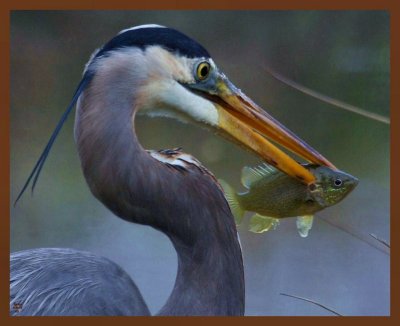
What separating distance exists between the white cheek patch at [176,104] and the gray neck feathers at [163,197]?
49mm

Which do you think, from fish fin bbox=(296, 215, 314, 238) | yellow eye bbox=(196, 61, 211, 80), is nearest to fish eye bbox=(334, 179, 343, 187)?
fish fin bbox=(296, 215, 314, 238)

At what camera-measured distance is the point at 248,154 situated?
3.41m

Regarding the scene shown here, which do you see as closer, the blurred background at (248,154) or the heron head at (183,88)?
the heron head at (183,88)

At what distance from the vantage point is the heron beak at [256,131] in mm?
1892

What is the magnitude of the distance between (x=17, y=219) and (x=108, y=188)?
1.87 m

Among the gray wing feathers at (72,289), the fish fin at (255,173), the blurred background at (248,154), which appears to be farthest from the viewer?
the blurred background at (248,154)

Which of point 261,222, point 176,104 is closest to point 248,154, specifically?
point 261,222

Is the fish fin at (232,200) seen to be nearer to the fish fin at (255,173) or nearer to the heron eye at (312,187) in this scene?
the fish fin at (255,173)

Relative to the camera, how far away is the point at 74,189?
371 centimetres

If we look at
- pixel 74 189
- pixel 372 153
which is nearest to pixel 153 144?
pixel 74 189

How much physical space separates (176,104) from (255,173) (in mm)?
282

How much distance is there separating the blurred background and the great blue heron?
3.71ft

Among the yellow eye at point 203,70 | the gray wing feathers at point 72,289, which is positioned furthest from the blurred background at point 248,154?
the yellow eye at point 203,70

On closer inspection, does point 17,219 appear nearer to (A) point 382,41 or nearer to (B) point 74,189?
(B) point 74,189
